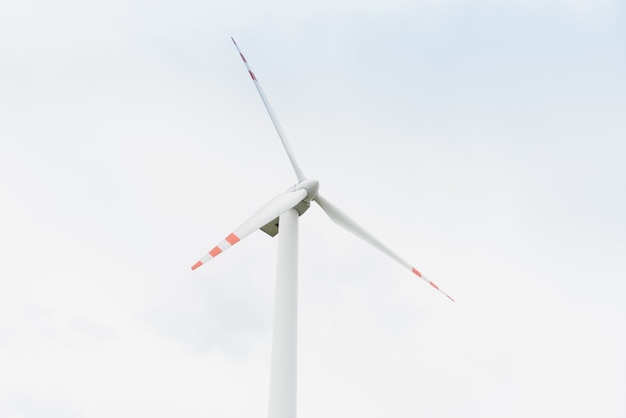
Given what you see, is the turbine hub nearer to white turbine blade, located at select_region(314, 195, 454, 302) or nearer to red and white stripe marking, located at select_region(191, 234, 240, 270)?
white turbine blade, located at select_region(314, 195, 454, 302)

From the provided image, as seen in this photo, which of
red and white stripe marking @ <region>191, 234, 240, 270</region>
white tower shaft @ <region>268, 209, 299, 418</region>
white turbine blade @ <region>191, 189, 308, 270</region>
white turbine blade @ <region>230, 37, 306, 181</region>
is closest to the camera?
white tower shaft @ <region>268, 209, 299, 418</region>

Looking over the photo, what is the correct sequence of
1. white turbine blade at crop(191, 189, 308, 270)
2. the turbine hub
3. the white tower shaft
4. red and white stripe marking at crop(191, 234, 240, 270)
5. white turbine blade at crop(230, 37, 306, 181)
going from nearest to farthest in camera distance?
the white tower shaft → red and white stripe marking at crop(191, 234, 240, 270) → white turbine blade at crop(191, 189, 308, 270) → the turbine hub → white turbine blade at crop(230, 37, 306, 181)

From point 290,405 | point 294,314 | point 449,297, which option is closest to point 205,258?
point 294,314

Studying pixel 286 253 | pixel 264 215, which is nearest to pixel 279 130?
pixel 264 215

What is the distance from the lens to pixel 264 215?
68.0 feet

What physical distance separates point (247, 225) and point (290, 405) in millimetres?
6650

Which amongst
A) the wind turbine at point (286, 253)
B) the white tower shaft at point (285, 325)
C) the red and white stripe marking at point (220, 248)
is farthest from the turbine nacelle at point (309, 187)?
the red and white stripe marking at point (220, 248)

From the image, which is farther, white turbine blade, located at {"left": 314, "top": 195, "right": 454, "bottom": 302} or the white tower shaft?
white turbine blade, located at {"left": 314, "top": 195, "right": 454, "bottom": 302}

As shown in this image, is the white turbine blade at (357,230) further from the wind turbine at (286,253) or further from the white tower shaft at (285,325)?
the white tower shaft at (285,325)

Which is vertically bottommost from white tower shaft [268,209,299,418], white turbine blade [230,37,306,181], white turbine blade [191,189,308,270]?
white tower shaft [268,209,299,418]

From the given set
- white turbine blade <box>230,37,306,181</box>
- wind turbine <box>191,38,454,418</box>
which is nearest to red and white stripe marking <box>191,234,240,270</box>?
wind turbine <box>191,38,454,418</box>

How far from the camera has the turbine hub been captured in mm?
21625

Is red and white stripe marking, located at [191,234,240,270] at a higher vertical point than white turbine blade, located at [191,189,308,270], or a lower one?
lower

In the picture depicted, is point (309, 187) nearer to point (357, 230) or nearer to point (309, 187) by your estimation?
point (309, 187)
